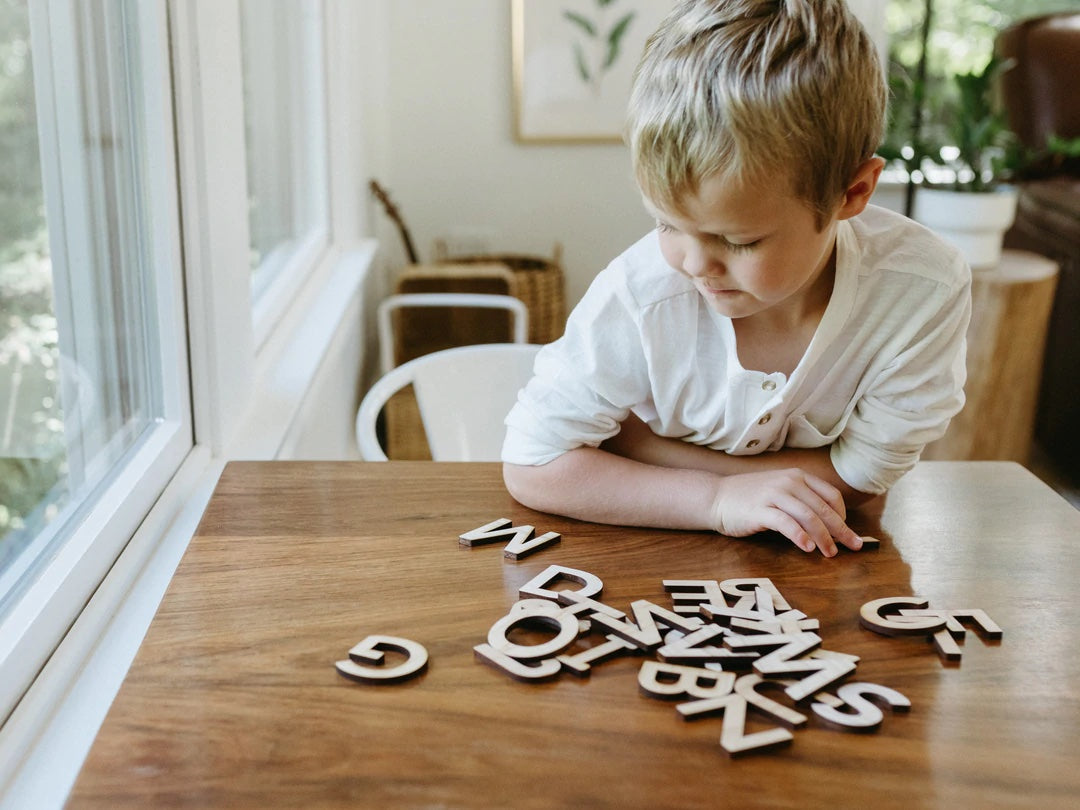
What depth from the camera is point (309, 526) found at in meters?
1.07

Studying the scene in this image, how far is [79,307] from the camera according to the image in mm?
1147

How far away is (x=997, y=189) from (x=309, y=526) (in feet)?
8.45

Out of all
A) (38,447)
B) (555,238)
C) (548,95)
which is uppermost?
(548,95)

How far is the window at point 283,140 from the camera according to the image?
217cm

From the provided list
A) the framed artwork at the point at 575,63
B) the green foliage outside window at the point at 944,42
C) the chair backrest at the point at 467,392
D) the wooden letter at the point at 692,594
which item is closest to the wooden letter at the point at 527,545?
the wooden letter at the point at 692,594

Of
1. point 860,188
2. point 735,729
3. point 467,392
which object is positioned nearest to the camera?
point 735,729

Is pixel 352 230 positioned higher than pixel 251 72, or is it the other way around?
pixel 251 72

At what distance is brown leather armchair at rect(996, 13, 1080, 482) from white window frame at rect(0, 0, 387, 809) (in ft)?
7.66

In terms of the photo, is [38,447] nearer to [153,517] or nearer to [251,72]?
[153,517]

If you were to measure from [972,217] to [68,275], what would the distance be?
2498mm

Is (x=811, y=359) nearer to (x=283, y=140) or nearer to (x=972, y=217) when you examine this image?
(x=283, y=140)

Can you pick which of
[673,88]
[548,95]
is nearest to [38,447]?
[673,88]

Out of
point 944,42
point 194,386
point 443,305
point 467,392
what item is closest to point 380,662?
point 194,386

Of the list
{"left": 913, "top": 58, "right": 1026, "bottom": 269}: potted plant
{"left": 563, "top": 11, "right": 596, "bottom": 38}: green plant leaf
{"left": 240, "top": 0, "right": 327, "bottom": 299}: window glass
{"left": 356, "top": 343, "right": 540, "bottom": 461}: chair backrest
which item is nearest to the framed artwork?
{"left": 563, "top": 11, "right": 596, "bottom": 38}: green plant leaf
